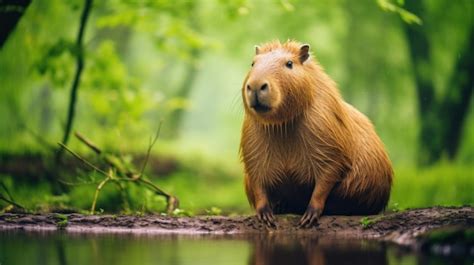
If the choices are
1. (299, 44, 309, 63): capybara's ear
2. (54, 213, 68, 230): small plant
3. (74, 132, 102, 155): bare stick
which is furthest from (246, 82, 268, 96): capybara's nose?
(74, 132, 102, 155): bare stick

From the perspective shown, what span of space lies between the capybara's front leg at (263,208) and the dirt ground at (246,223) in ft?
0.17

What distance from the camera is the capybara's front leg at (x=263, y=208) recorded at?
597 centimetres

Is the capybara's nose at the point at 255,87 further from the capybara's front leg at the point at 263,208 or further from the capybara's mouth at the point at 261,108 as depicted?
the capybara's front leg at the point at 263,208

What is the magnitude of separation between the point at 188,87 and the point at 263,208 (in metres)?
17.7

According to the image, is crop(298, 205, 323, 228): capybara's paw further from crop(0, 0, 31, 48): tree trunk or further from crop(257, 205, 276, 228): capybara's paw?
crop(0, 0, 31, 48): tree trunk

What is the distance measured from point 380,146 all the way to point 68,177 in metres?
6.69

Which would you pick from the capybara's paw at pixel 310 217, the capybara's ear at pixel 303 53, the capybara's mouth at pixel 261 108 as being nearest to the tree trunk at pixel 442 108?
the capybara's ear at pixel 303 53

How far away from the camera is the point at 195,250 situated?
518cm

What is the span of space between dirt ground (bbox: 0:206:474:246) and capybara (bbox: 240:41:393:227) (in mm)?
135

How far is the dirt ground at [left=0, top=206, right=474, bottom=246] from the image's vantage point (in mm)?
5598

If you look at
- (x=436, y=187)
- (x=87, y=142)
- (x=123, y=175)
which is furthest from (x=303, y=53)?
(x=436, y=187)

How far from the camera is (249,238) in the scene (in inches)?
227

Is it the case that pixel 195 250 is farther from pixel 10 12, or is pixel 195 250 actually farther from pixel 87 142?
pixel 10 12

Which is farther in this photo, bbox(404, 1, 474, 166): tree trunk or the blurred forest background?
bbox(404, 1, 474, 166): tree trunk
